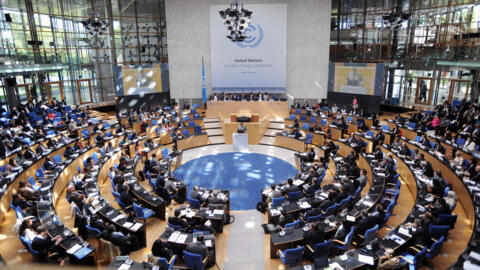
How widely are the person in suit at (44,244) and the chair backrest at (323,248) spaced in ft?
19.4

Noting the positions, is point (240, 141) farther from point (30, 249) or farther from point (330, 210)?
point (30, 249)

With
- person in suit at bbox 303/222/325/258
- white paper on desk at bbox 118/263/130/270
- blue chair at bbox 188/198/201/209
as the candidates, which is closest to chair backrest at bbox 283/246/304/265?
person in suit at bbox 303/222/325/258

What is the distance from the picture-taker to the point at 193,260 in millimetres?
7055

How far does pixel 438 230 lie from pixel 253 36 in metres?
18.4

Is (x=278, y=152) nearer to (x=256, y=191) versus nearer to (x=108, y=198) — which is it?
(x=256, y=191)

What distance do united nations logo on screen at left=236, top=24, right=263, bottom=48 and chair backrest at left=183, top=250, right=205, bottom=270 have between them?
60.8 ft

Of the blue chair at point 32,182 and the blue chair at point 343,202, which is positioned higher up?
the blue chair at point 32,182

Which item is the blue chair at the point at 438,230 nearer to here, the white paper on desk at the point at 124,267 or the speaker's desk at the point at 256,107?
the white paper on desk at the point at 124,267

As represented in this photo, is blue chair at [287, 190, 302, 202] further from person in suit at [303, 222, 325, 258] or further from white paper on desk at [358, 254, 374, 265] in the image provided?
white paper on desk at [358, 254, 374, 265]

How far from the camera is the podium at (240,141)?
56.7 ft

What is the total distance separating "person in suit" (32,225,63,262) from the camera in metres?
7.00

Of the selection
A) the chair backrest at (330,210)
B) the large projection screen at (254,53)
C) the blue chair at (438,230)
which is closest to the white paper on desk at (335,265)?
the chair backrest at (330,210)

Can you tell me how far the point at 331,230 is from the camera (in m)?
8.16

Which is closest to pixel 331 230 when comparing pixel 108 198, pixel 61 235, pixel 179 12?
pixel 61 235
